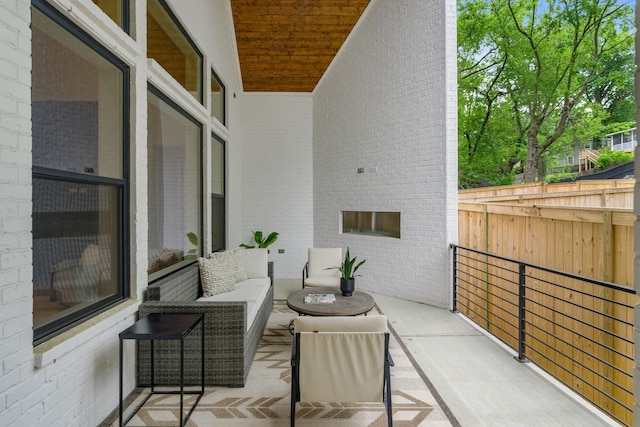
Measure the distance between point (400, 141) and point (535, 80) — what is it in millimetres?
5832

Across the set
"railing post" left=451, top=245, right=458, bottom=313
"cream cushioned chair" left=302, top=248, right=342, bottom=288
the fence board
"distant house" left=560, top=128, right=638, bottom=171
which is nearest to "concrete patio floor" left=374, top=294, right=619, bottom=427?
"railing post" left=451, top=245, right=458, bottom=313

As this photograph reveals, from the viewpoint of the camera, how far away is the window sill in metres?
1.57

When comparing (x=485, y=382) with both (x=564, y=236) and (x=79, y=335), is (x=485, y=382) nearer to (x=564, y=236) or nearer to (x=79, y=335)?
(x=564, y=236)

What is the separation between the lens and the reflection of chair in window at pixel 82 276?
1.82 m

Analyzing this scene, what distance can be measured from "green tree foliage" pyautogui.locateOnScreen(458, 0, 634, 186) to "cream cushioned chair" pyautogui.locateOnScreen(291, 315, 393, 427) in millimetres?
8546

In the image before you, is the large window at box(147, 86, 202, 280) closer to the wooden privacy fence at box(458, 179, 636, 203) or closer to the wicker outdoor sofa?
the wicker outdoor sofa

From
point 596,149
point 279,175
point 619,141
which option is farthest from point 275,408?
point 619,141

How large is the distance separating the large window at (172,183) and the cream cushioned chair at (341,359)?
1.78m

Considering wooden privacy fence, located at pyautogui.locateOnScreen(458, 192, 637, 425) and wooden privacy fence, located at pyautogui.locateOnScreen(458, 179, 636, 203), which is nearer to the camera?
wooden privacy fence, located at pyautogui.locateOnScreen(458, 192, 637, 425)

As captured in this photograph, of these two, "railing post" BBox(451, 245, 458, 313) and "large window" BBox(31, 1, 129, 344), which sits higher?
"large window" BBox(31, 1, 129, 344)

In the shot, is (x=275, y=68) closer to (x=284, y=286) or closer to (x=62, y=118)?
(x=284, y=286)

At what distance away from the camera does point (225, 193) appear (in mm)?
5461

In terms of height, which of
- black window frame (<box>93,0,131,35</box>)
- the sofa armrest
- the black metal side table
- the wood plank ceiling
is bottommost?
the sofa armrest

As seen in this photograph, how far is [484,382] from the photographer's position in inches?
97.8
